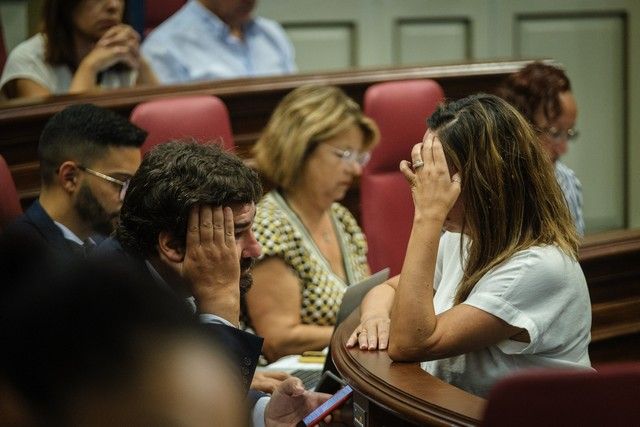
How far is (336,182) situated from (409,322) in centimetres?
102

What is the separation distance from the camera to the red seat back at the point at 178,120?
97.1 inches

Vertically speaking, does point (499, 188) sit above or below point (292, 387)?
above

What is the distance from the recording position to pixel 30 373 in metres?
0.64

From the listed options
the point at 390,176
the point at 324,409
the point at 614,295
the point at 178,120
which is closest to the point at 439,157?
the point at 324,409

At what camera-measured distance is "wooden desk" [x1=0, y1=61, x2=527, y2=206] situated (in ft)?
8.48

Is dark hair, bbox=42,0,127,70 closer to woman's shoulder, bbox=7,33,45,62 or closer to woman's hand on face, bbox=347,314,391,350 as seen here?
woman's shoulder, bbox=7,33,45,62

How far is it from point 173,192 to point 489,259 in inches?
17.7

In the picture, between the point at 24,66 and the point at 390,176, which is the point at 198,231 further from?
the point at 24,66

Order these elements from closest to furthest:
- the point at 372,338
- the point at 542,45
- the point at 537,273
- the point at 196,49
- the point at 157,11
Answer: the point at 537,273, the point at 372,338, the point at 196,49, the point at 157,11, the point at 542,45

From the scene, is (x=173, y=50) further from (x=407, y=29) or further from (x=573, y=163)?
(x=573, y=163)

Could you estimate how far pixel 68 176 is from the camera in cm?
217

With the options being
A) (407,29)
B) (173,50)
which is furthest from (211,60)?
(407,29)

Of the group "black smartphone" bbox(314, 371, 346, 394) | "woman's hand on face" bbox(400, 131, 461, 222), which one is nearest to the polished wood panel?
"black smartphone" bbox(314, 371, 346, 394)

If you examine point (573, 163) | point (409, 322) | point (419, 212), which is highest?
point (419, 212)
